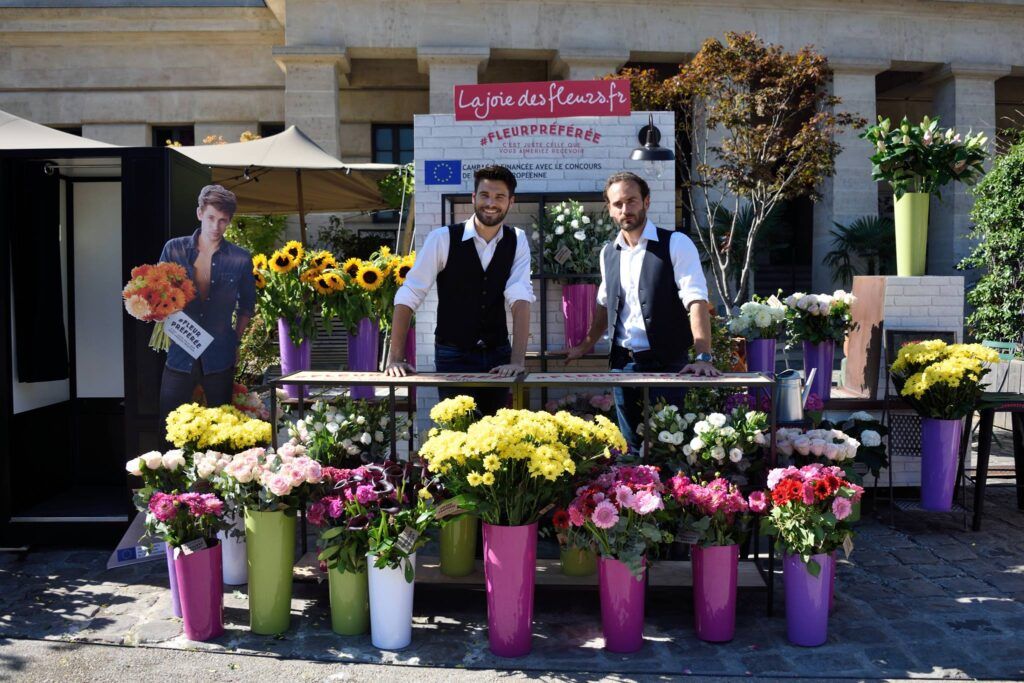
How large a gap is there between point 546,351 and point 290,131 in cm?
667

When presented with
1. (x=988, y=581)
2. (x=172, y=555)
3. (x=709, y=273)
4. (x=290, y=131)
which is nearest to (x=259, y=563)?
(x=172, y=555)

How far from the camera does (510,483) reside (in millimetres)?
3852

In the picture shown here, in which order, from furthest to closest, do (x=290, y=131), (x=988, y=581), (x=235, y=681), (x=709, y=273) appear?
(x=709, y=273)
(x=290, y=131)
(x=988, y=581)
(x=235, y=681)

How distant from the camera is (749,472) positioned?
4.61m

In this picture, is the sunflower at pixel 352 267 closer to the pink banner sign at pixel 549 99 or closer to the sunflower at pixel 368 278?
the sunflower at pixel 368 278

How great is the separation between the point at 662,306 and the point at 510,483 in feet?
4.95

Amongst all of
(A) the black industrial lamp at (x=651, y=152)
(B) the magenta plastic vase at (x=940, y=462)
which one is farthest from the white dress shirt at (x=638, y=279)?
(B) the magenta plastic vase at (x=940, y=462)

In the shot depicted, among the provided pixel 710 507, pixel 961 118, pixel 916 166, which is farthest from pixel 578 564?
pixel 961 118

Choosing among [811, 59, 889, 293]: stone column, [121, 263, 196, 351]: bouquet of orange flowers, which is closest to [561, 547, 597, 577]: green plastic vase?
[121, 263, 196, 351]: bouquet of orange flowers

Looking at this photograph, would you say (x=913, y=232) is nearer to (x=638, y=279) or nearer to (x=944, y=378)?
(x=944, y=378)

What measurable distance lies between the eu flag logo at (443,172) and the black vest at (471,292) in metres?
1.83

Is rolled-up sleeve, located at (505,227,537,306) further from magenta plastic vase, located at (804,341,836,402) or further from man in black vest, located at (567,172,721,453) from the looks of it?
magenta plastic vase, located at (804,341,836,402)

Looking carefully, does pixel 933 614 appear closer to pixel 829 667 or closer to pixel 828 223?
pixel 829 667

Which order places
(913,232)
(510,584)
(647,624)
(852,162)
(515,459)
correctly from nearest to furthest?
(515,459) → (510,584) → (647,624) → (913,232) → (852,162)
